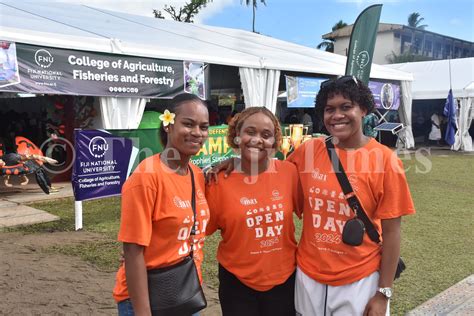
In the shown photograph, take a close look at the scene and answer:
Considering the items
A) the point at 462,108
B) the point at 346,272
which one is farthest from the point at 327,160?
the point at 462,108

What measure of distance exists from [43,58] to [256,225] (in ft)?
19.2

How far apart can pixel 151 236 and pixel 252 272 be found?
582mm

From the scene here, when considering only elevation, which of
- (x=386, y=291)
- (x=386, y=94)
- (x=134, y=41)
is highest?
(x=134, y=41)

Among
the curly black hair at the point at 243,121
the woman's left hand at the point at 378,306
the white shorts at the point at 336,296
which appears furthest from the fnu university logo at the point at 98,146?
the woman's left hand at the point at 378,306

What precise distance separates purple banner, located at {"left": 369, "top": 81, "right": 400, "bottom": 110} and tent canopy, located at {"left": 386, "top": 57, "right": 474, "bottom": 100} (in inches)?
93.6

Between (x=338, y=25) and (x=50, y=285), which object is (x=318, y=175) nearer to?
(x=50, y=285)

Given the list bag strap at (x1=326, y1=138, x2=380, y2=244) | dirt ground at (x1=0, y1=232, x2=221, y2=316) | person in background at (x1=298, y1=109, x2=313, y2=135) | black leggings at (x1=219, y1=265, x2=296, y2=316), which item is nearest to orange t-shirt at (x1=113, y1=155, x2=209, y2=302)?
black leggings at (x1=219, y1=265, x2=296, y2=316)

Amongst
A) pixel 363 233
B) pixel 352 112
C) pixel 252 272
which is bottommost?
pixel 252 272

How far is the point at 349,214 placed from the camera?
1.91m

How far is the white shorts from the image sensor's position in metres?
1.92

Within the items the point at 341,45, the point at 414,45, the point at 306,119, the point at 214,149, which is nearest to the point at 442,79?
the point at 306,119

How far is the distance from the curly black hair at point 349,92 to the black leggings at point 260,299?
2.94 ft

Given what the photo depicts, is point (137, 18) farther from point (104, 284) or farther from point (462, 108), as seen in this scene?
point (462, 108)

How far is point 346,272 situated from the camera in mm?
1920
